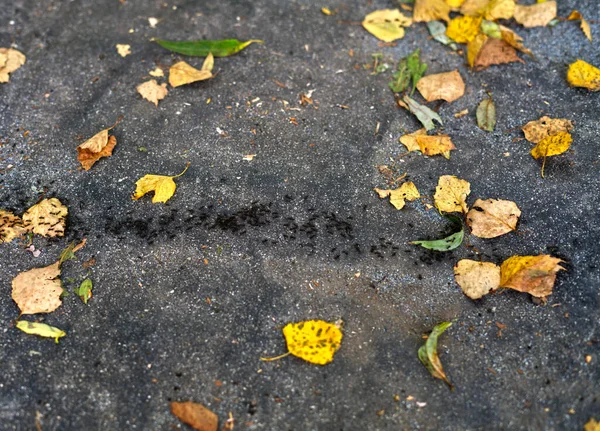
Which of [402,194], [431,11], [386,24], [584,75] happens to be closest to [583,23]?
[584,75]

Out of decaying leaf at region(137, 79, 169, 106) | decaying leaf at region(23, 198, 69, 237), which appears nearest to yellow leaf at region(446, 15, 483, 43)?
decaying leaf at region(137, 79, 169, 106)

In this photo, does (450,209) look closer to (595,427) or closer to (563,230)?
(563,230)

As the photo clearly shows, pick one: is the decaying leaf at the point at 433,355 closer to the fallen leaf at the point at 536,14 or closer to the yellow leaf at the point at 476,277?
the yellow leaf at the point at 476,277

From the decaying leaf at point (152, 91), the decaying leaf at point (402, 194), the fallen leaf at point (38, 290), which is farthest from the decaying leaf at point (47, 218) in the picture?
the decaying leaf at point (402, 194)

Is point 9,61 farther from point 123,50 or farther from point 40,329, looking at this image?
point 40,329

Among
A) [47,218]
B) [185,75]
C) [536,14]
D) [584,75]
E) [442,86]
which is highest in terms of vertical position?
[536,14]

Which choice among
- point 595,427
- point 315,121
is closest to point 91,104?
point 315,121
